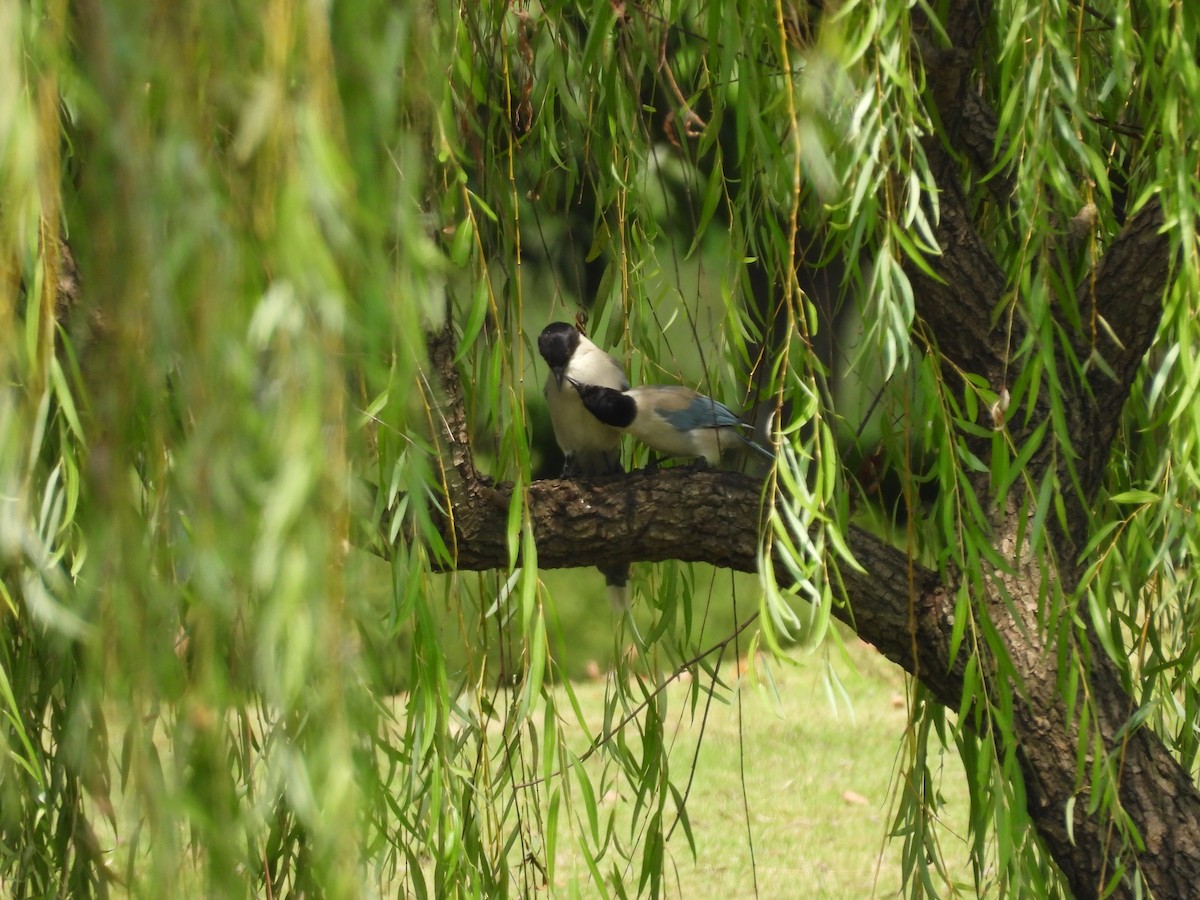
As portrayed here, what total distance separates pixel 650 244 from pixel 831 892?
2455mm

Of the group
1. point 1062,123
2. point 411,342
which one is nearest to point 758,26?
point 1062,123

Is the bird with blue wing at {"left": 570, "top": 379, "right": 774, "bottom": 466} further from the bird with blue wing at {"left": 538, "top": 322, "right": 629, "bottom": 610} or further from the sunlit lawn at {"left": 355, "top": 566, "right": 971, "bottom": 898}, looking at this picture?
the sunlit lawn at {"left": 355, "top": 566, "right": 971, "bottom": 898}

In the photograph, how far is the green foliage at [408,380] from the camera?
2.81 feet

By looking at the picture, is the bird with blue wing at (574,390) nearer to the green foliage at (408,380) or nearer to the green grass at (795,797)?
the green foliage at (408,380)

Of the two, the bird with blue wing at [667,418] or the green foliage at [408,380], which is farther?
the bird with blue wing at [667,418]

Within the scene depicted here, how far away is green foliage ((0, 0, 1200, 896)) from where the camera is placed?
86cm

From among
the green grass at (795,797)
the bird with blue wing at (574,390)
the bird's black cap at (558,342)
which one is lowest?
the green grass at (795,797)

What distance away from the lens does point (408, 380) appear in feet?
3.44

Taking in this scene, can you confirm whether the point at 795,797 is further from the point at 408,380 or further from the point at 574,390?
the point at 408,380

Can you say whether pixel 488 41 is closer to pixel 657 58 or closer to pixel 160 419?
pixel 657 58

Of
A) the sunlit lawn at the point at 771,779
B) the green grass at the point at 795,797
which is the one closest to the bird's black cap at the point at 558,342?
the sunlit lawn at the point at 771,779

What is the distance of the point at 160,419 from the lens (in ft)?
3.12

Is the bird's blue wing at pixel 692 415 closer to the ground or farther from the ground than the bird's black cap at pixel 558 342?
closer to the ground

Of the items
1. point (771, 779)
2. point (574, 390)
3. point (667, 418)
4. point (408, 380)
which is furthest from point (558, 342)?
point (771, 779)
